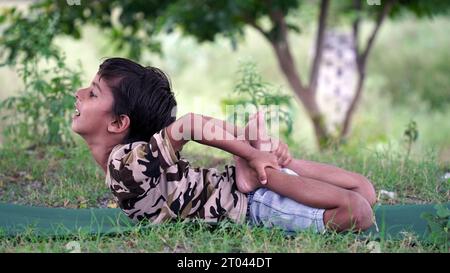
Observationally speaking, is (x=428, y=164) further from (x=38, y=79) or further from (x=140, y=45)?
(x=140, y=45)

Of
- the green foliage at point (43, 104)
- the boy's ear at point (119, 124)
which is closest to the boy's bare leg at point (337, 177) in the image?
the boy's ear at point (119, 124)

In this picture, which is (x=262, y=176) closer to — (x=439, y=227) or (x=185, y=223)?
(x=185, y=223)

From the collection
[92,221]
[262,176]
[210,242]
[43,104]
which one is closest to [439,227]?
[262,176]

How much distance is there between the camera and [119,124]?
3326 mm

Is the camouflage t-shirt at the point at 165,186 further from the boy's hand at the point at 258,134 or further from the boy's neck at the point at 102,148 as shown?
the boy's hand at the point at 258,134

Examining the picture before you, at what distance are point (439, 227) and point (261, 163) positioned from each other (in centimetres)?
79

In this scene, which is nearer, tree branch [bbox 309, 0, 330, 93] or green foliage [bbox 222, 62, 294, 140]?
green foliage [bbox 222, 62, 294, 140]

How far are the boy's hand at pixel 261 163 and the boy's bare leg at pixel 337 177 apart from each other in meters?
0.27

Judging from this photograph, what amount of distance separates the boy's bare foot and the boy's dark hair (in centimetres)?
37

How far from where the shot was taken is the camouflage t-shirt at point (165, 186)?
3115 millimetres

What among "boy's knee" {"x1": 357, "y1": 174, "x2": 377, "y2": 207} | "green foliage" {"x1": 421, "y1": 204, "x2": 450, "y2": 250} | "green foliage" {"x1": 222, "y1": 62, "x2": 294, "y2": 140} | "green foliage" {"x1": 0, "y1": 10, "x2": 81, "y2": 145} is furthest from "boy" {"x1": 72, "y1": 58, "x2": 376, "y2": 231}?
"green foliage" {"x1": 0, "y1": 10, "x2": 81, "y2": 145}

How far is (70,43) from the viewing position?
1280 cm

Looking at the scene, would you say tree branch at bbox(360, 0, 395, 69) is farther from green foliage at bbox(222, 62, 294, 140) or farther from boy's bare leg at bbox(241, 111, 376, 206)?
boy's bare leg at bbox(241, 111, 376, 206)

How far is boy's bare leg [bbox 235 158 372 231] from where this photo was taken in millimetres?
3201
